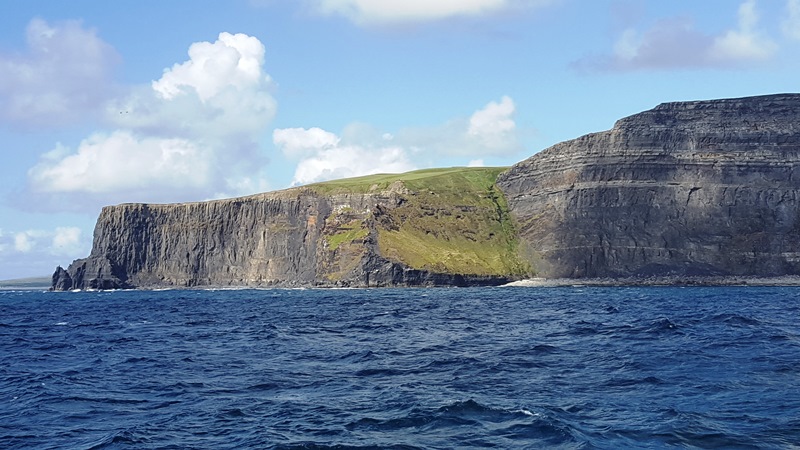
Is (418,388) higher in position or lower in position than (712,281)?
lower

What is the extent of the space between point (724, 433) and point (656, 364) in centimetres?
1321

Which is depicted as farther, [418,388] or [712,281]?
[712,281]

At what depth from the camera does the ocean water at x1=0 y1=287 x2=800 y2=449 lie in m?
25.0

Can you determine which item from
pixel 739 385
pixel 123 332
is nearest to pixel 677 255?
pixel 123 332

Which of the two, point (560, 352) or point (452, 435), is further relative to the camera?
point (560, 352)

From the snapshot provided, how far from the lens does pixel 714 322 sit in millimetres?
57344

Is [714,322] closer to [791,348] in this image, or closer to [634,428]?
[791,348]

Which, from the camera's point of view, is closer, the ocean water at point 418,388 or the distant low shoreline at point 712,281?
Result: the ocean water at point 418,388

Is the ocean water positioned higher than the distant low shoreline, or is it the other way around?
the distant low shoreline

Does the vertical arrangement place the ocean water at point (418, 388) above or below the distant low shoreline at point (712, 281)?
below

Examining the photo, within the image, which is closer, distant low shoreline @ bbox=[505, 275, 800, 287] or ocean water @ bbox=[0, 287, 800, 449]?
ocean water @ bbox=[0, 287, 800, 449]

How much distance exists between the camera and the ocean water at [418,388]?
82.1 ft

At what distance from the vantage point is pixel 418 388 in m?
33.4

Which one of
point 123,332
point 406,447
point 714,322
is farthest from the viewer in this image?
point 123,332
